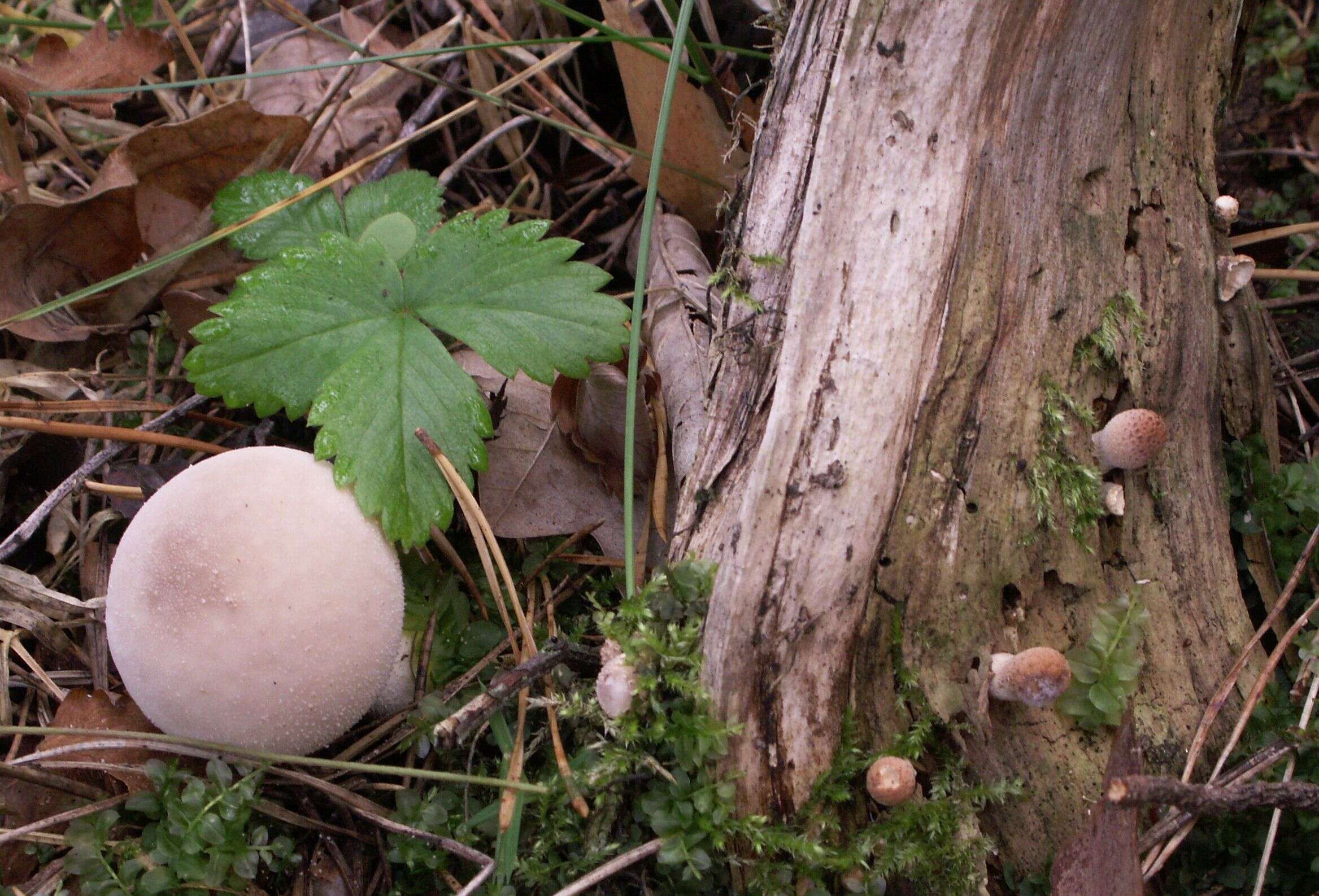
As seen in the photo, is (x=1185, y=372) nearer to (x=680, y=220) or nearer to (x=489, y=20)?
(x=680, y=220)

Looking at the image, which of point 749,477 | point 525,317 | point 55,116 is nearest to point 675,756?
point 749,477

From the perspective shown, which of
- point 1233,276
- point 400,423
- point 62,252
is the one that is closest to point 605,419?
point 400,423

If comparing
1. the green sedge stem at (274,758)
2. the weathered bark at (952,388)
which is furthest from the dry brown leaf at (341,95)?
the green sedge stem at (274,758)

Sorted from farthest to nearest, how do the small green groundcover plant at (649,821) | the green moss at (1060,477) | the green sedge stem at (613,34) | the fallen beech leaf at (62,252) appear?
the fallen beech leaf at (62,252) → the green sedge stem at (613,34) → the green moss at (1060,477) → the small green groundcover plant at (649,821)

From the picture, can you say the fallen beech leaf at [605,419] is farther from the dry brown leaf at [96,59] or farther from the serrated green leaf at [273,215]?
the dry brown leaf at [96,59]

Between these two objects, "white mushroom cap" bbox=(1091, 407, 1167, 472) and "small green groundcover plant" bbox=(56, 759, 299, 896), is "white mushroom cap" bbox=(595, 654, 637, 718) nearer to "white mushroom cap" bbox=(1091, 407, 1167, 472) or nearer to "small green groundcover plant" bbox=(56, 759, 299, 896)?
"small green groundcover plant" bbox=(56, 759, 299, 896)

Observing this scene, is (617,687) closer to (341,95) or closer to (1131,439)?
(1131,439)
